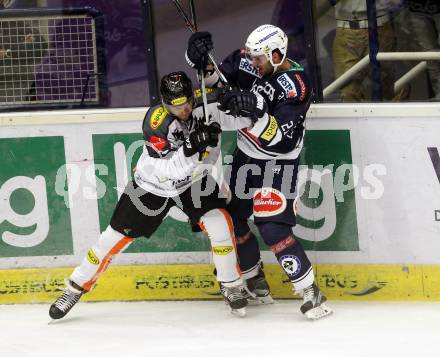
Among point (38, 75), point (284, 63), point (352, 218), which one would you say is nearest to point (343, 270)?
point (352, 218)

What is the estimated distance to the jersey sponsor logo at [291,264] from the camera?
18.2 feet

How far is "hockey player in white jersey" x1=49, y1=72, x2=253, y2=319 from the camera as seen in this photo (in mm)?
5480

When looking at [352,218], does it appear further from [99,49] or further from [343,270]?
[99,49]

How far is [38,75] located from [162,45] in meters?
0.70

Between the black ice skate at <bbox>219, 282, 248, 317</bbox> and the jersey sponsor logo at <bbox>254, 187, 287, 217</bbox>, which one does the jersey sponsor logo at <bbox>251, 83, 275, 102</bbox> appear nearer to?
the jersey sponsor logo at <bbox>254, 187, 287, 217</bbox>

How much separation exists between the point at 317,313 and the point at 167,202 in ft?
3.02

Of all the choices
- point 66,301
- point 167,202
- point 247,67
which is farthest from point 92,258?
point 247,67

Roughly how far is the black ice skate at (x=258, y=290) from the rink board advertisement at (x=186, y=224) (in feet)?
0.42

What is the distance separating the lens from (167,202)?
18.8 feet

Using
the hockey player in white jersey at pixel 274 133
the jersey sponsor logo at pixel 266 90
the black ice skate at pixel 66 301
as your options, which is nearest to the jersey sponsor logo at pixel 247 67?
the hockey player in white jersey at pixel 274 133

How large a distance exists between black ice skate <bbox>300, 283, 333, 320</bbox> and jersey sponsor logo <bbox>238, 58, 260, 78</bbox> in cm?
110

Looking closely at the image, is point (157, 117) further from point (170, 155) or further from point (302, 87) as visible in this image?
point (302, 87)

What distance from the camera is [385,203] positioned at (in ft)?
19.2

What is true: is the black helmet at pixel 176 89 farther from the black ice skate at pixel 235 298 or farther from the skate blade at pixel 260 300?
the skate blade at pixel 260 300
